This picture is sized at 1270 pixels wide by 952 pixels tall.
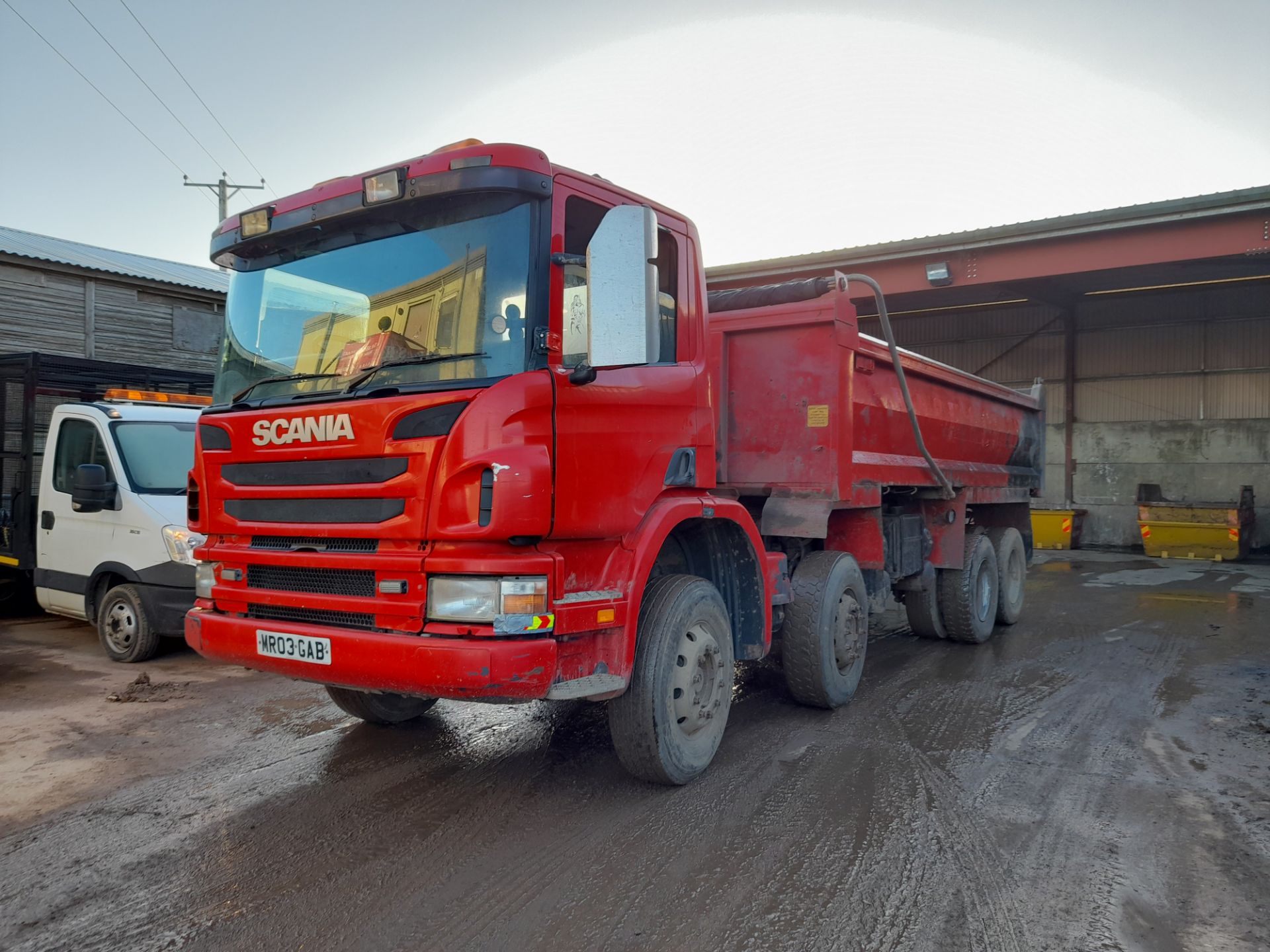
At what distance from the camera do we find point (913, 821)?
3.79 m

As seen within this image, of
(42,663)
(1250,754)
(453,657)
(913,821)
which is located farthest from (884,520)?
(42,663)

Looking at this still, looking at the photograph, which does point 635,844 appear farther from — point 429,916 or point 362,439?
point 362,439

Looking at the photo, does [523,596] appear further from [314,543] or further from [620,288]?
[620,288]

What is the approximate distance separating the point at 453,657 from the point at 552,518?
0.64 m

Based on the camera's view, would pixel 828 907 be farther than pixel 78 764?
No

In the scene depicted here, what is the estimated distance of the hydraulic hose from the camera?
5.60 metres

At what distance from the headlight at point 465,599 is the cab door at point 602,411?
1.20 feet

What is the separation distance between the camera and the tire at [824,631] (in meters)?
5.30

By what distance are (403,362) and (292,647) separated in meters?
1.29

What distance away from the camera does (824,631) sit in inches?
209

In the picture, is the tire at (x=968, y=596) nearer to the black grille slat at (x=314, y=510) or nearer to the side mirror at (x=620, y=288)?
the side mirror at (x=620, y=288)

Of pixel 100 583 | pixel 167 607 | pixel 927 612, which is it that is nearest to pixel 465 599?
pixel 167 607

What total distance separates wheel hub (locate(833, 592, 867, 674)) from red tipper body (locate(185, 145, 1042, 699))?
2.98ft

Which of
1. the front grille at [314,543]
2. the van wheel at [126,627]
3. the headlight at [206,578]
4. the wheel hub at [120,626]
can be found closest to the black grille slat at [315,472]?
the front grille at [314,543]
